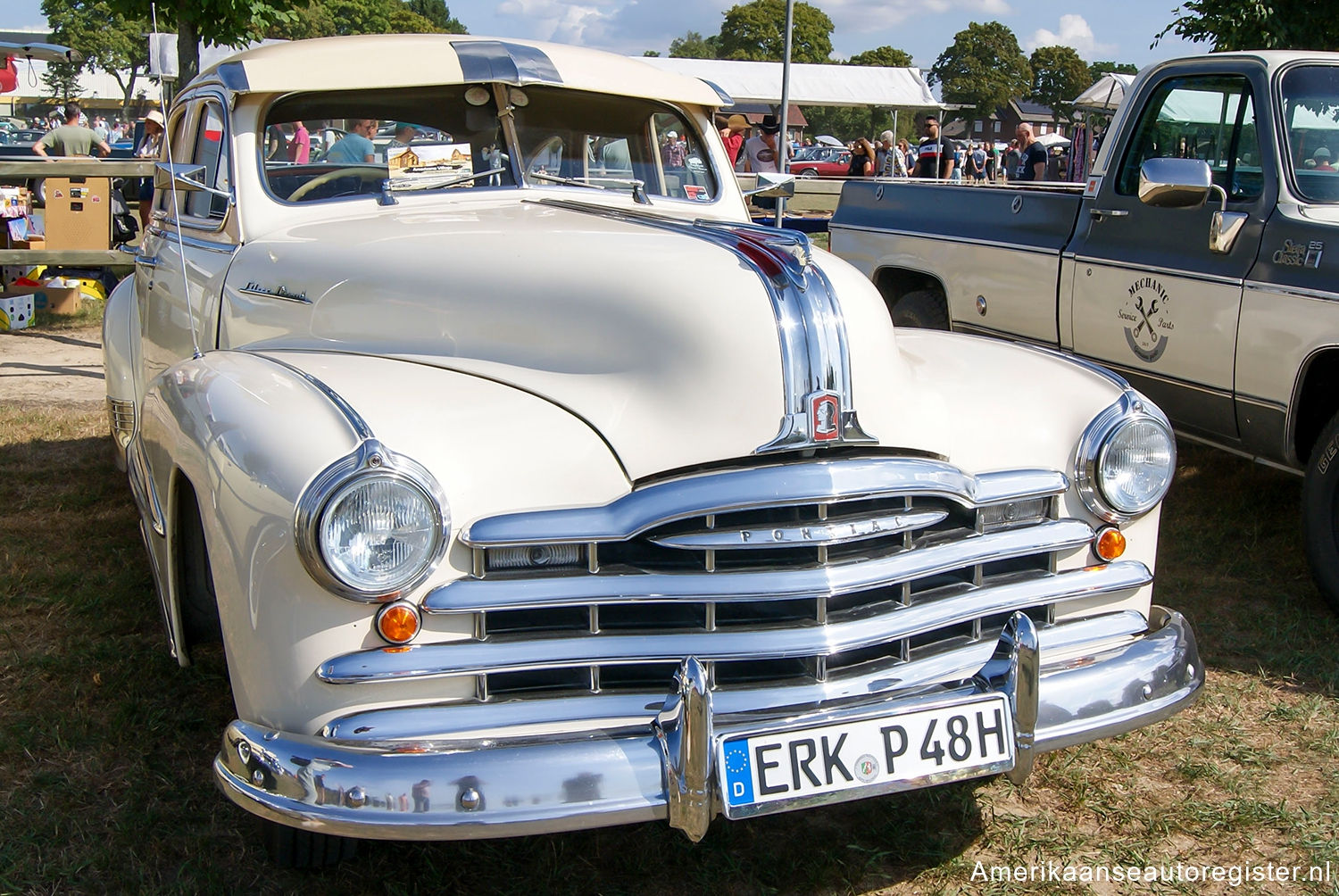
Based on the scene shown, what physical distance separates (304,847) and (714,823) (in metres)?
0.88

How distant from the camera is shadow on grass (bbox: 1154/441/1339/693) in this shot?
343 centimetres

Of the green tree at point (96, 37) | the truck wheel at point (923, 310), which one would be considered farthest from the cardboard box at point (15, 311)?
the green tree at point (96, 37)

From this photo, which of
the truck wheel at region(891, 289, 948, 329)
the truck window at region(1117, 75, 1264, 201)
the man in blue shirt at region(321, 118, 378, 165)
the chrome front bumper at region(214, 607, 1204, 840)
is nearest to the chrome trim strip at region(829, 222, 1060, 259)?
the truck wheel at region(891, 289, 948, 329)

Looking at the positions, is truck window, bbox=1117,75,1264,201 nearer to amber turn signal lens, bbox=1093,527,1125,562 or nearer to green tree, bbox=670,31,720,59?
amber turn signal lens, bbox=1093,527,1125,562

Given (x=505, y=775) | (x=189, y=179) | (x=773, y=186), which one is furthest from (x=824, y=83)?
(x=505, y=775)

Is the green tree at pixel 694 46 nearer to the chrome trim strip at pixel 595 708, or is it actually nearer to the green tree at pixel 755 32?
the green tree at pixel 755 32

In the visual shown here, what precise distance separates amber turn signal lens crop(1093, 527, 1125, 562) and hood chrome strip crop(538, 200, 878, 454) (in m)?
0.59

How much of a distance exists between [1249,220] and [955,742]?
8.84ft

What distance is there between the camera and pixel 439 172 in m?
3.22

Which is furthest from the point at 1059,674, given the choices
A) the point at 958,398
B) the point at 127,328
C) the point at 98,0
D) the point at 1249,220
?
the point at 98,0

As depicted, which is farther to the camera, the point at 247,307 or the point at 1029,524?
the point at 247,307

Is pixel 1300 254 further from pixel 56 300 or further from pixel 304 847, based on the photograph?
pixel 56 300

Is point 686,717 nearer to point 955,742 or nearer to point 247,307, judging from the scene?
point 955,742

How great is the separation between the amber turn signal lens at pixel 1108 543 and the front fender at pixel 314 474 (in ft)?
3.43
